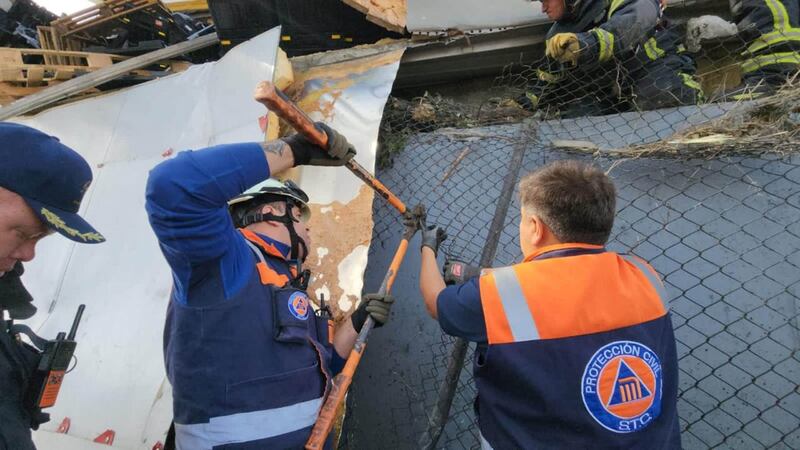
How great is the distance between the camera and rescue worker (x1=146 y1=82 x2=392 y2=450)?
1415 millimetres

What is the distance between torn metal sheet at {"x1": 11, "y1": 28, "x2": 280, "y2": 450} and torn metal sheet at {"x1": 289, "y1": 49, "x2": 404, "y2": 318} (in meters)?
0.46

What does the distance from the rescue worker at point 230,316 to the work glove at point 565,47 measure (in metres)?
2.25

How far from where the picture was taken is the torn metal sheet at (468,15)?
3.98m

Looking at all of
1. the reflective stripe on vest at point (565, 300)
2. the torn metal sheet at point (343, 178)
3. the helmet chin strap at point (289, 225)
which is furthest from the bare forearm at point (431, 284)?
the torn metal sheet at point (343, 178)

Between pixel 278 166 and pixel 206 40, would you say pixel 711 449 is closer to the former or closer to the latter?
pixel 278 166

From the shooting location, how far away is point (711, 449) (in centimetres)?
211

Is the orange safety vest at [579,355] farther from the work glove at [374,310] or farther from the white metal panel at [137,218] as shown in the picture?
the white metal panel at [137,218]

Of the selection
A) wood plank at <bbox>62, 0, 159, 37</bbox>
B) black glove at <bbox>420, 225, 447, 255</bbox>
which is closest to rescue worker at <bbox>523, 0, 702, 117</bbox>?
black glove at <bbox>420, 225, 447, 255</bbox>

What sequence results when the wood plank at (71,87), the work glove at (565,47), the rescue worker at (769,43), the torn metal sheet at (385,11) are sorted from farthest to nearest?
the wood plank at (71,87) → the torn metal sheet at (385,11) → the work glove at (565,47) → the rescue worker at (769,43)

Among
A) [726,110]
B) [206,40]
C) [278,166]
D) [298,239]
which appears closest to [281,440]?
[298,239]

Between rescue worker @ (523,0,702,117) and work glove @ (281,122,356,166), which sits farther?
rescue worker @ (523,0,702,117)

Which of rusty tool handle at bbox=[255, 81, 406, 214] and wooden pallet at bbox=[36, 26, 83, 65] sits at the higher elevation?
rusty tool handle at bbox=[255, 81, 406, 214]

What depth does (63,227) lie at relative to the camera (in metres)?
1.49

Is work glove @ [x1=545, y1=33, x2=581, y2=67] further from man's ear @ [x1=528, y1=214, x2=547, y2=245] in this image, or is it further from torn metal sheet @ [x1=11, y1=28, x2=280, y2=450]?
man's ear @ [x1=528, y1=214, x2=547, y2=245]
